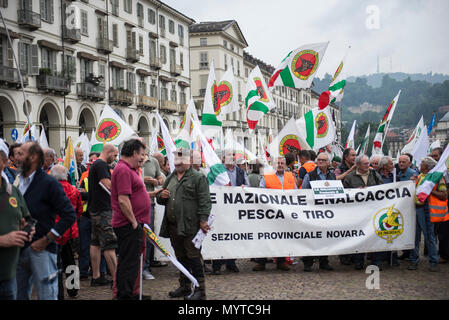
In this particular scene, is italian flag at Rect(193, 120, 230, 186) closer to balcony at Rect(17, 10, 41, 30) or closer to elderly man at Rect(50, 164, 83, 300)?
elderly man at Rect(50, 164, 83, 300)

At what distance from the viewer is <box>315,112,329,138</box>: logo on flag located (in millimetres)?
12594

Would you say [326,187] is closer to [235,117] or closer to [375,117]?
[235,117]

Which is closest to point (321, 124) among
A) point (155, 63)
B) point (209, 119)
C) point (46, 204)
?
point (209, 119)

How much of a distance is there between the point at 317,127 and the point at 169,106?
3898 cm

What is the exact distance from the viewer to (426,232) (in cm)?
849

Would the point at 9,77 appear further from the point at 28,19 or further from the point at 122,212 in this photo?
the point at 122,212

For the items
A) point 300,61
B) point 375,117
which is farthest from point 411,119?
point 300,61

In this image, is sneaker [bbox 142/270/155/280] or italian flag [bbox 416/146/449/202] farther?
italian flag [bbox 416/146/449/202]

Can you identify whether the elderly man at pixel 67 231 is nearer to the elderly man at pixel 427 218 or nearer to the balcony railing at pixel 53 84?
the elderly man at pixel 427 218

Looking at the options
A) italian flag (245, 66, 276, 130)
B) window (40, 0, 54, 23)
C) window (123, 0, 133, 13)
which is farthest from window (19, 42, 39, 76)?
italian flag (245, 66, 276, 130)

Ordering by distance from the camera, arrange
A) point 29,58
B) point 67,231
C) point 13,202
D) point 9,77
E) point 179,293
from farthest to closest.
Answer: point 29,58
point 9,77
point 179,293
point 67,231
point 13,202

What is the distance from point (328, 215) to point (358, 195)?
61 cm

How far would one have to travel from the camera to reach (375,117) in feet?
637

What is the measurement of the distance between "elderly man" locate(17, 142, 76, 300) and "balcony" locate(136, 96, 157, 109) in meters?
40.7
